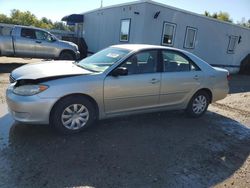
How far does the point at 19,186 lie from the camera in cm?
307

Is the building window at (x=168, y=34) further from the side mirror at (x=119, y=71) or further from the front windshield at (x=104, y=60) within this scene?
the side mirror at (x=119, y=71)

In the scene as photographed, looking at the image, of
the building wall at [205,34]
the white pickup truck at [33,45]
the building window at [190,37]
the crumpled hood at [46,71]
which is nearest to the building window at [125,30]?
the building wall at [205,34]

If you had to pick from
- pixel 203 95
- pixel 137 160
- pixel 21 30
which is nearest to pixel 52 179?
pixel 137 160

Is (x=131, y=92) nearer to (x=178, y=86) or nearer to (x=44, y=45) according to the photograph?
(x=178, y=86)

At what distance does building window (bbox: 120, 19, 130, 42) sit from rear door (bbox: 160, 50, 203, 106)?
834cm

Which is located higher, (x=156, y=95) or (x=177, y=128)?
(x=156, y=95)

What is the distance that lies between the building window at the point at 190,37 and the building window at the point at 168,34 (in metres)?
1.13

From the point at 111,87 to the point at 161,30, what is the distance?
31.3 ft

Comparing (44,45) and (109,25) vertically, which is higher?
(109,25)

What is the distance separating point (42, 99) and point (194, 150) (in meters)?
2.67

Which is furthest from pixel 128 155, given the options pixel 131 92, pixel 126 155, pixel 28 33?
pixel 28 33

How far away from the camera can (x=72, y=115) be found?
4.55 meters

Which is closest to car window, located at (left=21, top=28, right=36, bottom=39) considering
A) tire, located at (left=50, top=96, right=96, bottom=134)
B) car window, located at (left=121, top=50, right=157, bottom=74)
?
car window, located at (left=121, top=50, right=157, bottom=74)

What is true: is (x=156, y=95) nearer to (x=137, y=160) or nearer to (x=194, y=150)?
(x=194, y=150)
